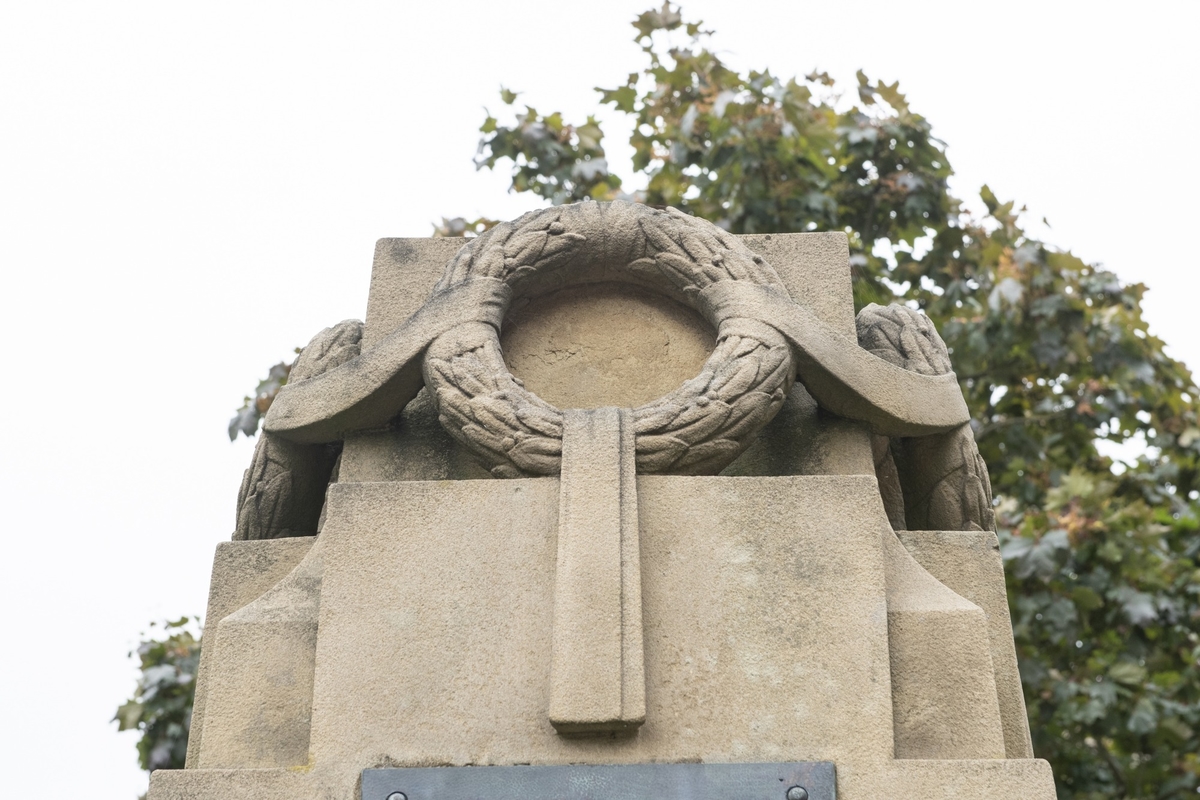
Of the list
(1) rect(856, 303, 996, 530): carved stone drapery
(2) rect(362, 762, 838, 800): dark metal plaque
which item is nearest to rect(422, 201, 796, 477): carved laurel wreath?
(1) rect(856, 303, 996, 530): carved stone drapery

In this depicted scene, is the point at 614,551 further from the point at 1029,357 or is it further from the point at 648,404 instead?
the point at 1029,357

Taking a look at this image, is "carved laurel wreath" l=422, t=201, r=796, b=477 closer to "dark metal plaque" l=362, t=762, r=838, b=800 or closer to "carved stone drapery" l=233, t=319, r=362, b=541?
"carved stone drapery" l=233, t=319, r=362, b=541

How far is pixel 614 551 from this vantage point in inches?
123

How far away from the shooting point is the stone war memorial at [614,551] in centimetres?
300

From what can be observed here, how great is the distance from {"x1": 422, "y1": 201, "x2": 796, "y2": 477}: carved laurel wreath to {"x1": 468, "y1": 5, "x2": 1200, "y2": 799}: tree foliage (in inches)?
153

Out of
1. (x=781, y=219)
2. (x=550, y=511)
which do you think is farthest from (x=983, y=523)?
(x=781, y=219)

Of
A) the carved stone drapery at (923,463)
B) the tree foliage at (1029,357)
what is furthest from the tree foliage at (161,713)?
the carved stone drapery at (923,463)

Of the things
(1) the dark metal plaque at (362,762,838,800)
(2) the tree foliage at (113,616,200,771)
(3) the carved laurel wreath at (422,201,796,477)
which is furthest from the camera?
(2) the tree foliage at (113,616,200,771)

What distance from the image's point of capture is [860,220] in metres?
8.98

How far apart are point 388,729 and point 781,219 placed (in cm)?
605

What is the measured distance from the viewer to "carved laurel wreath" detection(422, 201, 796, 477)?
338cm

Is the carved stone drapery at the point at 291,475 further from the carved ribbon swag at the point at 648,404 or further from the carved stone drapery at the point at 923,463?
the carved stone drapery at the point at 923,463

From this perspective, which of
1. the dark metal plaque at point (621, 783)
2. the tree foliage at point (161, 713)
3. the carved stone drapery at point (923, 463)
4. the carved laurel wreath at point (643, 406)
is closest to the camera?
the dark metal plaque at point (621, 783)

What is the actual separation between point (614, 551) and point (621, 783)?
20.4 inches
